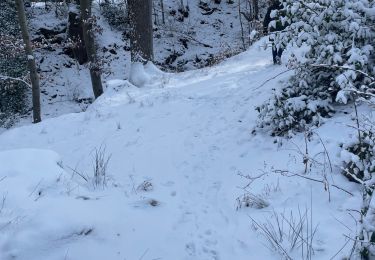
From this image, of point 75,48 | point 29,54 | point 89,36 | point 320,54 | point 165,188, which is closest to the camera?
point 165,188

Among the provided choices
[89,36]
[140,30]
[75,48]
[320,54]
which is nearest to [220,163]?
[320,54]

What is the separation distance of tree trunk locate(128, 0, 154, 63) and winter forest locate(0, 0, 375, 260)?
0.98 meters

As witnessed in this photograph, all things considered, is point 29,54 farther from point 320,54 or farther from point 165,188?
point 320,54

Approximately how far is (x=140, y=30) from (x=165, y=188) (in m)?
7.60

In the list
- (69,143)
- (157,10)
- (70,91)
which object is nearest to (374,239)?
(69,143)

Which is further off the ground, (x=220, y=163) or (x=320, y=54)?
(x=320, y=54)

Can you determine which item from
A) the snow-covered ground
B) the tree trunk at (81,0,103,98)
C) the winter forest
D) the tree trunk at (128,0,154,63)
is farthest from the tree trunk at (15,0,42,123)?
the snow-covered ground

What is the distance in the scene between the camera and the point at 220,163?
221 inches

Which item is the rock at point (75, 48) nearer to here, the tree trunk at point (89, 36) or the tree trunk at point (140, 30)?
the tree trunk at point (89, 36)

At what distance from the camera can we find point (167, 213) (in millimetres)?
4191

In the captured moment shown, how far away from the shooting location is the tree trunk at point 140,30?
1136 cm

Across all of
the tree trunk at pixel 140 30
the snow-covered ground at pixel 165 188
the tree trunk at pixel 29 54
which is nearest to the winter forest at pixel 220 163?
the snow-covered ground at pixel 165 188

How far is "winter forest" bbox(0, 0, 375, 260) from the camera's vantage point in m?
3.39

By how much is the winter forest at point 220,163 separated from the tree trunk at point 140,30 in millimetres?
984
